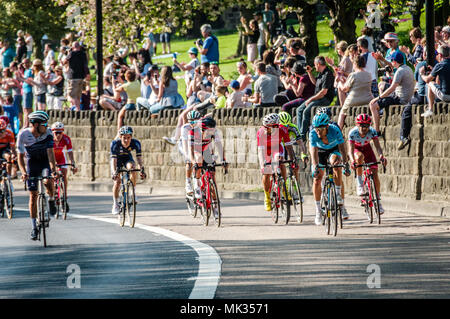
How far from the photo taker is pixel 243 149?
22.8m

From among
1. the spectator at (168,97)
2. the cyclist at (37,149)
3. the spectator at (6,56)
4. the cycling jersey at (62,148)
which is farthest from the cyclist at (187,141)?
the spectator at (6,56)

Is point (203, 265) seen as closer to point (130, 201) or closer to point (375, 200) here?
point (375, 200)

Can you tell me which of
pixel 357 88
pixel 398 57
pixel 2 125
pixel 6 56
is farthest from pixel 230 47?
pixel 398 57

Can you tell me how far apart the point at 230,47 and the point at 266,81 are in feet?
94.6

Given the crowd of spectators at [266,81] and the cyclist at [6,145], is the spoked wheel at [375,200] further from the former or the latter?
the cyclist at [6,145]

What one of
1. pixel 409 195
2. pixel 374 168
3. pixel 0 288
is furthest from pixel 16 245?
pixel 409 195

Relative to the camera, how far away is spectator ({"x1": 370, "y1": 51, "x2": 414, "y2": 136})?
18.4 meters

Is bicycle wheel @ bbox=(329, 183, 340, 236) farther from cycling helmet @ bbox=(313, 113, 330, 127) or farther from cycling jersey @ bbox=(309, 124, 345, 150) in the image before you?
cycling helmet @ bbox=(313, 113, 330, 127)

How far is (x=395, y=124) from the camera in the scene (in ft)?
61.9

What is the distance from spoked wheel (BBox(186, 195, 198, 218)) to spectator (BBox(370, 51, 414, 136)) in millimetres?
3615

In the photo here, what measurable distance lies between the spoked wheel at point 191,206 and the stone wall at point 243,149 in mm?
3131

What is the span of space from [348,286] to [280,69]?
13244 mm

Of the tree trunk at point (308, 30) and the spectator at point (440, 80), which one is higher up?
the tree trunk at point (308, 30)

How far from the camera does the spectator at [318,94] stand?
20.0 metres
